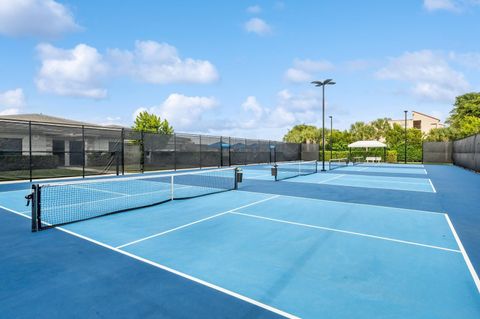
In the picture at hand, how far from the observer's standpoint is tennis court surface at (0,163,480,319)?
363cm

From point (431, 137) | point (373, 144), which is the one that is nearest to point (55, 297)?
point (373, 144)

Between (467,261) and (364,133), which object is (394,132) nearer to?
(364,133)

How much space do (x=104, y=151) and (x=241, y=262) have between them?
1779 centimetres

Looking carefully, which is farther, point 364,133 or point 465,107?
point 364,133

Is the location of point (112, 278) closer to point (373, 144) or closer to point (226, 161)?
point (226, 161)

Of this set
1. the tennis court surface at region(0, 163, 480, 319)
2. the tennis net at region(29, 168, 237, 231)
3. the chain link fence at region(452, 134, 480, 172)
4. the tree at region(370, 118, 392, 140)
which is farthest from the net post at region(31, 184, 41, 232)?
the tree at region(370, 118, 392, 140)

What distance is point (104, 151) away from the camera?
1994 cm

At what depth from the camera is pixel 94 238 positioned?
20.5 feet

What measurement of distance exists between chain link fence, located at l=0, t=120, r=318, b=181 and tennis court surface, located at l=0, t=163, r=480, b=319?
1195 cm

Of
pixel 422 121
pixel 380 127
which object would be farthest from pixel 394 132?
pixel 422 121

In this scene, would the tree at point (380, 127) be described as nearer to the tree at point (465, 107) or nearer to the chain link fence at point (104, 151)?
the tree at point (465, 107)

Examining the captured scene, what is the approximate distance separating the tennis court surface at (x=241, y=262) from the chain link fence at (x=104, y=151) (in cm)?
1195

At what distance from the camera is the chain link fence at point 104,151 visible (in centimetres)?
1969

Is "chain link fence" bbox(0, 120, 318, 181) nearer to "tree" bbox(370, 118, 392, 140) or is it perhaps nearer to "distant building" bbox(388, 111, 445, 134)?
"tree" bbox(370, 118, 392, 140)
